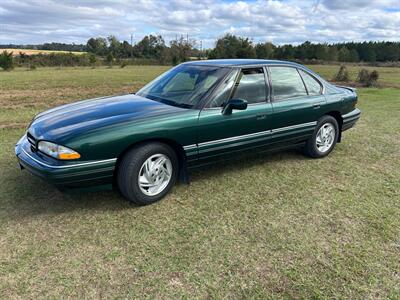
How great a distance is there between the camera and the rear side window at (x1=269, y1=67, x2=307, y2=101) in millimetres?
4389

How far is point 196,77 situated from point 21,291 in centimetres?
296

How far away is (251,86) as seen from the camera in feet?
13.6

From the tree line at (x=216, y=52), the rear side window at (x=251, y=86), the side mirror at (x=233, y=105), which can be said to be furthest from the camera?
the tree line at (x=216, y=52)

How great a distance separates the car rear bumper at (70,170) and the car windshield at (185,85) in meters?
1.19

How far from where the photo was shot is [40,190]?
148 inches

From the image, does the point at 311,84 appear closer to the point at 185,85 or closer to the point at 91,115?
the point at 185,85

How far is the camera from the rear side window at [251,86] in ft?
13.2

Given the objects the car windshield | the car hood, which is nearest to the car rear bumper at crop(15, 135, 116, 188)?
the car hood

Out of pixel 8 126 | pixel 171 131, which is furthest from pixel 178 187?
A: pixel 8 126

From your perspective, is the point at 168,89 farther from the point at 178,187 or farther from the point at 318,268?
the point at 318,268

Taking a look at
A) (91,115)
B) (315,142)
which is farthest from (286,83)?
(91,115)

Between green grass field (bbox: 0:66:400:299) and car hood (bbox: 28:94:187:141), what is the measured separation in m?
0.80

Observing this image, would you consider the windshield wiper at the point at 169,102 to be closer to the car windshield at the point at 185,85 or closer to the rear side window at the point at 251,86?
the car windshield at the point at 185,85

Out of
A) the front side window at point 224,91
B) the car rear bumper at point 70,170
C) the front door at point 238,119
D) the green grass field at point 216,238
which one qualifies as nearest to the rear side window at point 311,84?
the front door at point 238,119
